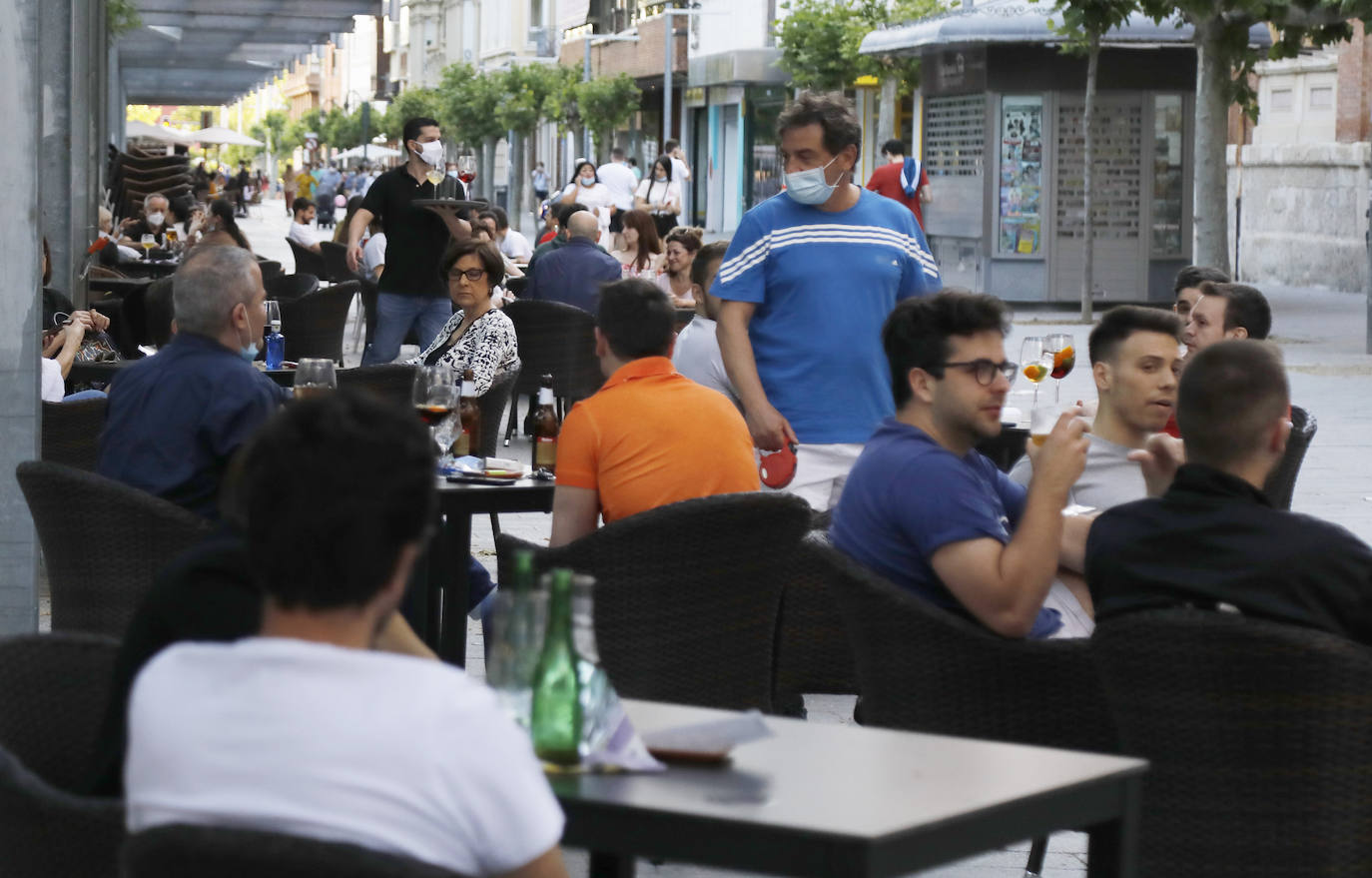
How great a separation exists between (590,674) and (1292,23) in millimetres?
17546

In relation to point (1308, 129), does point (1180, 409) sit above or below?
below

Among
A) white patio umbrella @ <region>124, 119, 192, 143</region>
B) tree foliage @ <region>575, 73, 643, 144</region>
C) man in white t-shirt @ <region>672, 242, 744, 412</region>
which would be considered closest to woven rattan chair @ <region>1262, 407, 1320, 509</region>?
man in white t-shirt @ <region>672, 242, 744, 412</region>

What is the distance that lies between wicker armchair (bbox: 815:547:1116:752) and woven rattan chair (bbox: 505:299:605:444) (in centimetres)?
742

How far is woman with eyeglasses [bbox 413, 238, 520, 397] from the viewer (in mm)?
8414

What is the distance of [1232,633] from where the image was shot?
3.10 meters

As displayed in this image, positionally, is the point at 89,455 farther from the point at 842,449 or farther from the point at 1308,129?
the point at 1308,129

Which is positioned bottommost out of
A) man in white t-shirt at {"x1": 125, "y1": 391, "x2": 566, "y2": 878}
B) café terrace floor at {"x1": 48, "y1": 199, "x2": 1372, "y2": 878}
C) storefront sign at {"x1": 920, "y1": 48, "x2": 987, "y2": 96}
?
café terrace floor at {"x1": 48, "y1": 199, "x2": 1372, "y2": 878}

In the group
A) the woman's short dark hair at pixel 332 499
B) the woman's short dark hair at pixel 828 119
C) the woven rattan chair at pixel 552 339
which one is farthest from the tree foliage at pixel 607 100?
the woman's short dark hair at pixel 332 499

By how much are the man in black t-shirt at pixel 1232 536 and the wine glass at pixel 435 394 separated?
8.68ft

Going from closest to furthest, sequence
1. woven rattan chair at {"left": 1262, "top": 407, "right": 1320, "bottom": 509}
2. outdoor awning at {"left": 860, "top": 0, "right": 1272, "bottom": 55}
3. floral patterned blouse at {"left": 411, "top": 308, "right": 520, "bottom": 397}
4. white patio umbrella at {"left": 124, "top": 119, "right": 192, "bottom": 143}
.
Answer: woven rattan chair at {"left": 1262, "top": 407, "right": 1320, "bottom": 509}
floral patterned blouse at {"left": 411, "top": 308, "right": 520, "bottom": 397}
outdoor awning at {"left": 860, "top": 0, "right": 1272, "bottom": 55}
white patio umbrella at {"left": 124, "top": 119, "right": 192, "bottom": 143}

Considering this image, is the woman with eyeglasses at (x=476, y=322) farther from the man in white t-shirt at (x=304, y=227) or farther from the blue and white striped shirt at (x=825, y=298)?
the man in white t-shirt at (x=304, y=227)

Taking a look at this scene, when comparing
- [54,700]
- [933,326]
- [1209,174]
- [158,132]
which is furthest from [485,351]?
[158,132]

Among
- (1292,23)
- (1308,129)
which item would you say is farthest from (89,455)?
(1308,129)

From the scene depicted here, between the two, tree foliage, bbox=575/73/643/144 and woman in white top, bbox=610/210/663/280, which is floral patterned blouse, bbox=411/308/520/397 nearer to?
woman in white top, bbox=610/210/663/280
